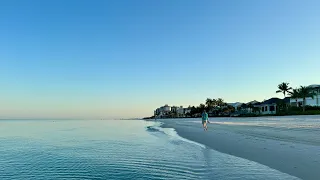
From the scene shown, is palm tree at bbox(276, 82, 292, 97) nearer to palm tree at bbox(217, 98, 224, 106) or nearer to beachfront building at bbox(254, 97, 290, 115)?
beachfront building at bbox(254, 97, 290, 115)

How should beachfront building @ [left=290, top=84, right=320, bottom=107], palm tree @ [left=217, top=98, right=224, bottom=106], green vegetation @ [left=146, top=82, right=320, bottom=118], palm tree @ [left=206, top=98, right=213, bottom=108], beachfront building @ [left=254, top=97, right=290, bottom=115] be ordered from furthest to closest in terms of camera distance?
palm tree @ [left=206, top=98, right=213, bottom=108] → palm tree @ [left=217, top=98, right=224, bottom=106] → beachfront building @ [left=254, top=97, right=290, bottom=115] → beachfront building @ [left=290, top=84, right=320, bottom=107] → green vegetation @ [left=146, top=82, right=320, bottom=118]

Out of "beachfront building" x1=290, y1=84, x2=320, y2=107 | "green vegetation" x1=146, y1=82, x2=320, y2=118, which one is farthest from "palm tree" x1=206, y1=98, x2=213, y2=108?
"beachfront building" x1=290, y1=84, x2=320, y2=107

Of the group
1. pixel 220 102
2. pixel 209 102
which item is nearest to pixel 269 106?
pixel 220 102

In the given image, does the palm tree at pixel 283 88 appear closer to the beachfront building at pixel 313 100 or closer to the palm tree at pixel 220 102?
the beachfront building at pixel 313 100

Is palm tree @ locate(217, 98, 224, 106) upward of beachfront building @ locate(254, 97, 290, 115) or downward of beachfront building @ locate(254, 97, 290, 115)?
upward

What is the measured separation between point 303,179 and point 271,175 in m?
0.77

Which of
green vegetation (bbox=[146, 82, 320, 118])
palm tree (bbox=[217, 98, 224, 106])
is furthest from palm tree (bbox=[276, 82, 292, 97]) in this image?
palm tree (bbox=[217, 98, 224, 106])

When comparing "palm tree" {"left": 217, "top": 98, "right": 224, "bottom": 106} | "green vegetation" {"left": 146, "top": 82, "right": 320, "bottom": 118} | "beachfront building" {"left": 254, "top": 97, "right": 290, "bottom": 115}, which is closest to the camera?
"green vegetation" {"left": 146, "top": 82, "right": 320, "bottom": 118}

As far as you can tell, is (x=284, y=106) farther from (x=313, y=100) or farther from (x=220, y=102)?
(x=220, y=102)

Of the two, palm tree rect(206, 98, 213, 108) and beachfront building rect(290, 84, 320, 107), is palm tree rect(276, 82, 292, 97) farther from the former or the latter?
palm tree rect(206, 98, 213, 108)

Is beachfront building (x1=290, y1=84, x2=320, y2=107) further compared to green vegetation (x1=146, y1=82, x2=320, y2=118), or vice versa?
beachfront building (x1=290, y1=84, x2=320, y2=107)

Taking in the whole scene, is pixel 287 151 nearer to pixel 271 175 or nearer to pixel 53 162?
pixel 271 175

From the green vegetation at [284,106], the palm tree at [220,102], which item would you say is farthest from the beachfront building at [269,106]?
the palm tree at [220,102]

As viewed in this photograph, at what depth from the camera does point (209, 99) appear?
155 meters
